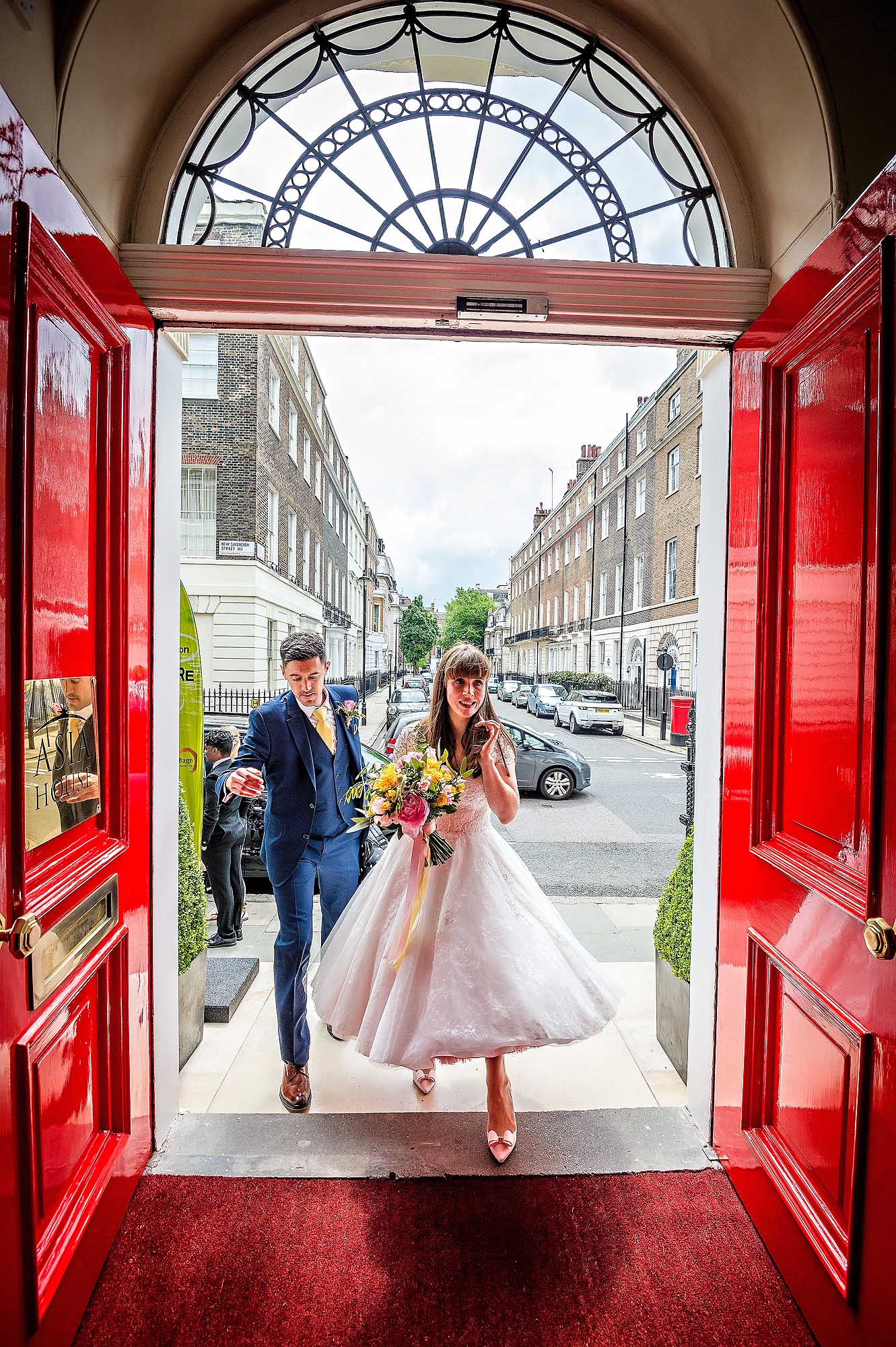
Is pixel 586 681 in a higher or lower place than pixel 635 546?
lower

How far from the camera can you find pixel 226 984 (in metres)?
3.81

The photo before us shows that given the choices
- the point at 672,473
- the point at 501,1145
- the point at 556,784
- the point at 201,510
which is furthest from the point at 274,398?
the point at 501,1145

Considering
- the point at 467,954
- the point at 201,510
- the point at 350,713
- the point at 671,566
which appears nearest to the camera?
the point at 467,954

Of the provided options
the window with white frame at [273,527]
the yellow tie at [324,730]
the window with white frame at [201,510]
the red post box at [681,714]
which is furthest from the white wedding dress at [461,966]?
the window with white frame at [273,527]

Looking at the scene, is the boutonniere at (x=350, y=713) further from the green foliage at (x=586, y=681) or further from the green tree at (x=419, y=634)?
the green tree at (x=419, y=634)

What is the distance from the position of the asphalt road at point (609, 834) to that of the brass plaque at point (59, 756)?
508cm

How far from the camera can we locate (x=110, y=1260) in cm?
207

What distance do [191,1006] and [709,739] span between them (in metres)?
2.74

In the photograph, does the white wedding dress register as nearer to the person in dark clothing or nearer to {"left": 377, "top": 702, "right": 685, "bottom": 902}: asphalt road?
the person in dark clothing

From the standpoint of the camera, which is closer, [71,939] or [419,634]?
[71,939]

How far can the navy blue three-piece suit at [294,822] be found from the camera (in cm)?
291

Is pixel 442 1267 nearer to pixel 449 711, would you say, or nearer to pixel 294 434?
pixel 449 711

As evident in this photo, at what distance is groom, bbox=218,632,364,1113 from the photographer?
2.90 m

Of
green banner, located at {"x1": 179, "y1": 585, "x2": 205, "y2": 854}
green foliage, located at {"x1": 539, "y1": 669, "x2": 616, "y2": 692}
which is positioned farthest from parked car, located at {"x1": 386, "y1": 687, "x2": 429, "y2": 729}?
green banner, located at {"x1": 179, "y1": 585, "x2": 205, "y2": 854}
